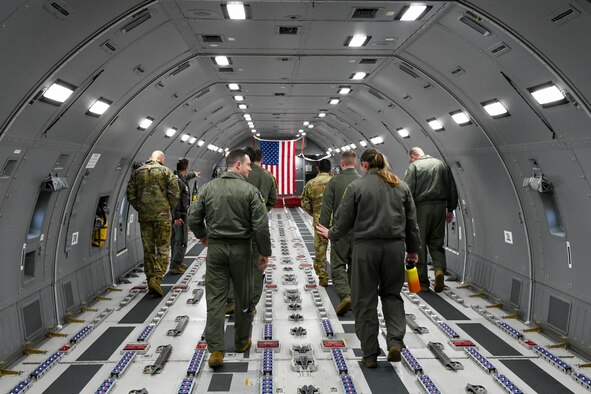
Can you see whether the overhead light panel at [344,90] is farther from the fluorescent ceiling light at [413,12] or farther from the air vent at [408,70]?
the fluorescent ceiling light at [413,12]

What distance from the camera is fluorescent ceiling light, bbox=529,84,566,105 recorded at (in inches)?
Result: 178

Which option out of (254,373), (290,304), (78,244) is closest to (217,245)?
(254,373)

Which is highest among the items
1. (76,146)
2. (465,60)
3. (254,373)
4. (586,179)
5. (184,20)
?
(184,20)

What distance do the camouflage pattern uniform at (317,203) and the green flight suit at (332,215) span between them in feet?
3.04

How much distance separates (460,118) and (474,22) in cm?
244

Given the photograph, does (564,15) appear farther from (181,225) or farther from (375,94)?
(181,225)

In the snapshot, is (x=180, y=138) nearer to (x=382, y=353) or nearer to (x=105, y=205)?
(x=105, y=205)

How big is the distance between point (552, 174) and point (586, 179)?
1.93 feet

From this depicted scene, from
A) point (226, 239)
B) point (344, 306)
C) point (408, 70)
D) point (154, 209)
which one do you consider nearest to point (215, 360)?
point (226, 239)

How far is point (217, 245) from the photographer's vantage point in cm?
480

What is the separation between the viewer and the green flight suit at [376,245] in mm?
4574

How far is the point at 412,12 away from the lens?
16.3ft

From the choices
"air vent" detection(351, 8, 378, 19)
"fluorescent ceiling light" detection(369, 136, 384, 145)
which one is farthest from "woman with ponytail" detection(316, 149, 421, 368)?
"fluorescent ceiling light" detection(369, 136, 384, 145)

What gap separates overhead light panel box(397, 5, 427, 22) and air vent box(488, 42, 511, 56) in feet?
2.69
